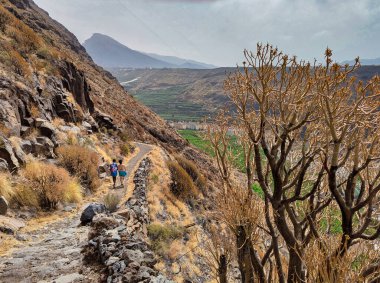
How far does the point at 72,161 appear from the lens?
16469 mm

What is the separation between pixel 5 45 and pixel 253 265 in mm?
20821

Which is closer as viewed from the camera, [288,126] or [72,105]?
[288,126]

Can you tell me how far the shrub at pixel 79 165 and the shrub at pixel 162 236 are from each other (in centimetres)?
402

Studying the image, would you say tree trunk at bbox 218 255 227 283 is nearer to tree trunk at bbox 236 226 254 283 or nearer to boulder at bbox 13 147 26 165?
tree trunk at bbox 236 226 254 283

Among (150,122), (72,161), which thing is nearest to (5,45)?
(72,161)

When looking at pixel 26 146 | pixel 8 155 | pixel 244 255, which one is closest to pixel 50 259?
pixel 244 255

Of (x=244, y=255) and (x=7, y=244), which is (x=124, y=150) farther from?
(x=244, y=255)

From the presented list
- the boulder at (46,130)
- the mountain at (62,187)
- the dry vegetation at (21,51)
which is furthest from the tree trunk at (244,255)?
the dry vegetation at (21,51)

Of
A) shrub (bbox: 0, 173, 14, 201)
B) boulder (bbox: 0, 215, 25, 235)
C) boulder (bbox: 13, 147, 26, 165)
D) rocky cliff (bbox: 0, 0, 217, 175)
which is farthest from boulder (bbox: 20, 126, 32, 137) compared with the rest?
boulder (bbox: 0, 215, 25, 235)

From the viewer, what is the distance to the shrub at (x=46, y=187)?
11645 millimetres

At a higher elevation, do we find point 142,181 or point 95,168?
point 95,168

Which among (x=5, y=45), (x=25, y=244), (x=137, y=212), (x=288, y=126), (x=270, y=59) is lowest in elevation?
(x=137, y=212)

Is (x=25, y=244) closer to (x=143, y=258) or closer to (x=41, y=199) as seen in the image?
(x=41, y=199)

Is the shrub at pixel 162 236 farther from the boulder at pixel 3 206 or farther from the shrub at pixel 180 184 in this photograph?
the boulder at pixel 3 206
